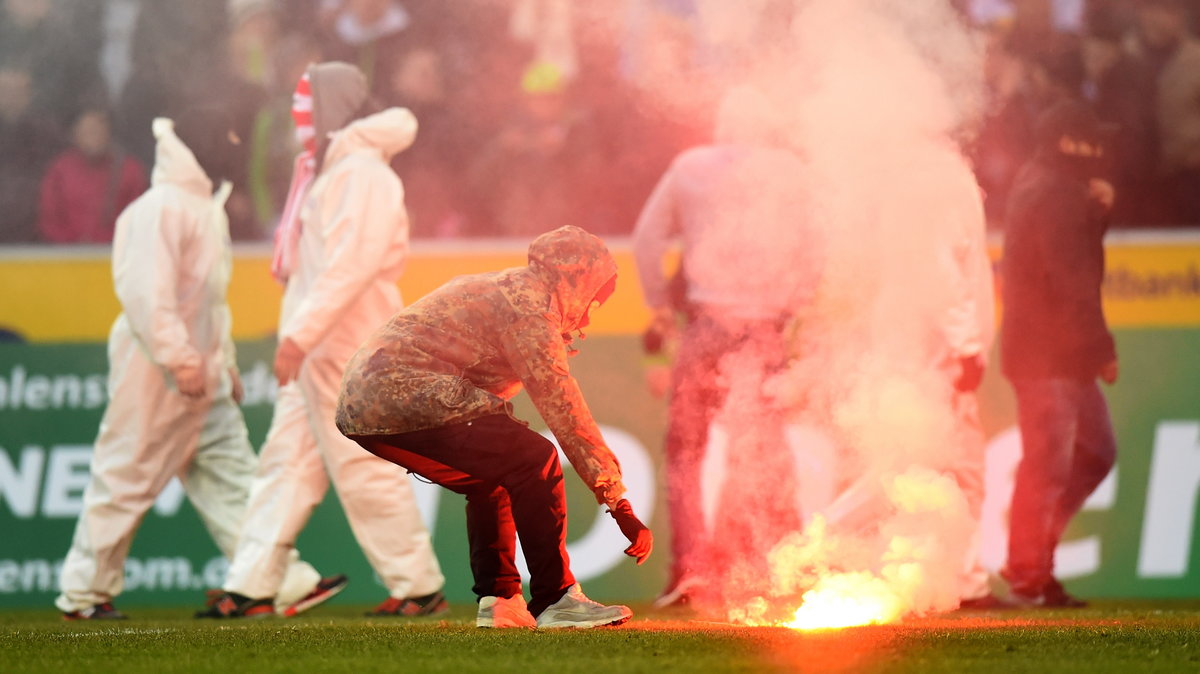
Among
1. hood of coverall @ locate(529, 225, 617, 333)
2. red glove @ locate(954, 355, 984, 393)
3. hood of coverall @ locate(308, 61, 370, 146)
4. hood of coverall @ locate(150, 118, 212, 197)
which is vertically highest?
hood of coverall @ locate(308, 61, 370, 146)

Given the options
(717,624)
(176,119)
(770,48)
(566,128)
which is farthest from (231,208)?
(717,624)

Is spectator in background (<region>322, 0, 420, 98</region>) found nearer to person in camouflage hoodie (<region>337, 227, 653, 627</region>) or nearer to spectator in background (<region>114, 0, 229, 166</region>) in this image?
spectator in background (<region>114, 0, 229, 166</region>)

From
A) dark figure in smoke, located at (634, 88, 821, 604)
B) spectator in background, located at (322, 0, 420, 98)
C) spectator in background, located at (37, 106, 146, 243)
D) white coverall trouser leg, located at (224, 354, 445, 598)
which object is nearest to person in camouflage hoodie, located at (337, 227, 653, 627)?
white coverall trouser leg, located at (224, 354, 445, 598)

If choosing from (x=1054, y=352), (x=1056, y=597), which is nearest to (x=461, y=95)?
(x=1054, y=352)

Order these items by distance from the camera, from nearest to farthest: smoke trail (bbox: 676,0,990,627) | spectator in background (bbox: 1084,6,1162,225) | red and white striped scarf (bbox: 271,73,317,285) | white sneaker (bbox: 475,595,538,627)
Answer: white sneaker (bbox: 475,595,538,627) → smoke trail (bbox: 676,0,990,627) → red and white striped scarf (bbox: 271,73,317,285) → spectator in background (bbox: 1084,6,1162,225)

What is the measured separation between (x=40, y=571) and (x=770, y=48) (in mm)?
4967

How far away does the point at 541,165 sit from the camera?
9.66 meters

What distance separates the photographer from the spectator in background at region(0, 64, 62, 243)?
9.49 metres

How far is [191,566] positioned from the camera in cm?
931

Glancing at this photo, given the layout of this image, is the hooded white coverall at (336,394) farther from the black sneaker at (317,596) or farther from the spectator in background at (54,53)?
the spectator in background at (54,53)

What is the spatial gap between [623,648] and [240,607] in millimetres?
3111

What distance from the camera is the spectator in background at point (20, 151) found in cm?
949

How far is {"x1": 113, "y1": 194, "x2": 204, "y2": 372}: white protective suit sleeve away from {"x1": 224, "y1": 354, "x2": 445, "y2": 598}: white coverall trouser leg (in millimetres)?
625

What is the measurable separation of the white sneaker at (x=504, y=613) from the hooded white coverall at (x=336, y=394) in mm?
1720
